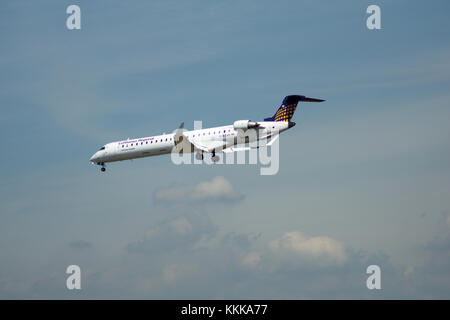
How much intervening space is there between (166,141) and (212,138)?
530cm

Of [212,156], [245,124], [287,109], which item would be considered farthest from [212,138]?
[287,109]

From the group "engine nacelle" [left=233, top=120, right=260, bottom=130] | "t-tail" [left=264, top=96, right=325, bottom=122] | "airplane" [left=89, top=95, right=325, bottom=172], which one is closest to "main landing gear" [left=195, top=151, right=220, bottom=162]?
"airplane" [left=89, top=95, right=325, bottom=172]

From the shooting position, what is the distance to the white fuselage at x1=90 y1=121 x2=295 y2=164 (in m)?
63.4

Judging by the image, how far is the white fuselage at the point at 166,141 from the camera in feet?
208

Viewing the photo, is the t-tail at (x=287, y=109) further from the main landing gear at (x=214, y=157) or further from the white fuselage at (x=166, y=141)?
the main landing gear at (x=214, y=157)

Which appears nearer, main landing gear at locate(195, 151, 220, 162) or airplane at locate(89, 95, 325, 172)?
airplane at locate(89, 95, 325, 172)

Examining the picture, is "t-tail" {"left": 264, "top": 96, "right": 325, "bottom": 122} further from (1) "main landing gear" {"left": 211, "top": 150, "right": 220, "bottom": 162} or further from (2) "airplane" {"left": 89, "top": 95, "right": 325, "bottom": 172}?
(1) "main landing gear" {"left": 211, "top": 150, "right": 220, "bottom": 162}

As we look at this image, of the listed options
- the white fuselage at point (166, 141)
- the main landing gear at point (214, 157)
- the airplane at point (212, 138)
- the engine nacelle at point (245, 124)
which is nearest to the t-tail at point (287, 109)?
the airplane at point (212, 138)

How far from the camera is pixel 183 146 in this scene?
66.8 metres
